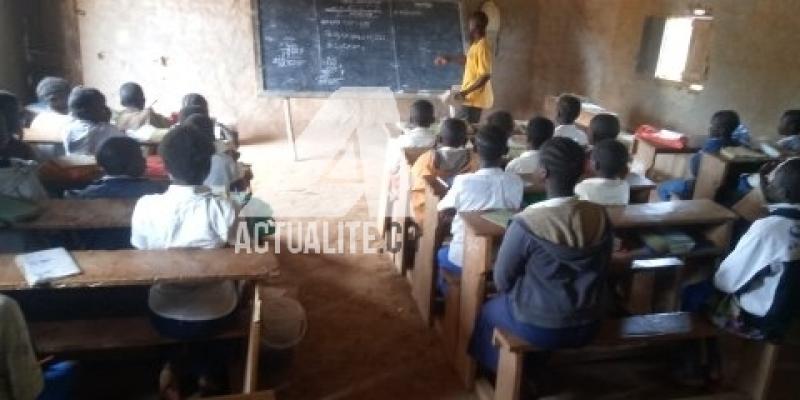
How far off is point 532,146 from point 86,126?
8.36 feet

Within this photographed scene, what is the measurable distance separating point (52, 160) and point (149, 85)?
354 cm

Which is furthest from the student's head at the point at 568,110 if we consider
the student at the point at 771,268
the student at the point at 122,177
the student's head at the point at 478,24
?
the student at the point at 122,177

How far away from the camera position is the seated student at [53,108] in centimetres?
381

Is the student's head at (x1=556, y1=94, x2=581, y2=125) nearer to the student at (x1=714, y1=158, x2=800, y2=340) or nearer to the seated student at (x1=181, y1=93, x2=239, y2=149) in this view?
the student at (x1=714, y1=158, x2=800, y2=340)

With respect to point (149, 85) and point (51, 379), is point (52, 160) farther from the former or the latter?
point (149, 85)

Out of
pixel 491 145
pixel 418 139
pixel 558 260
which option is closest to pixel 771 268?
pixel 558 260

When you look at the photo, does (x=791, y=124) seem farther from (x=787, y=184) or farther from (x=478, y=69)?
(x=478, y=69)

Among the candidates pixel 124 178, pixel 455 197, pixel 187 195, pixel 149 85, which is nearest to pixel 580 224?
pixel 455 197

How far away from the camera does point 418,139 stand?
3988 mm

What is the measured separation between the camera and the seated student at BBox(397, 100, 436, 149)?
3969 mm

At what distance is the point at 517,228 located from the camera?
2141 millimetres

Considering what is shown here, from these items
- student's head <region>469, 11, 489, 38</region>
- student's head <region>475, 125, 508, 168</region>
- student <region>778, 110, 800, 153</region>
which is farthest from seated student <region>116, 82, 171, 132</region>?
student <region>778, 110, 800, 153</region>

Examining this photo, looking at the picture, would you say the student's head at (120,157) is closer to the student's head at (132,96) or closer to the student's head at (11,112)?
the student's head at (11,112)

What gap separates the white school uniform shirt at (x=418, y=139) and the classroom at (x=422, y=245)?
0.02 metres
